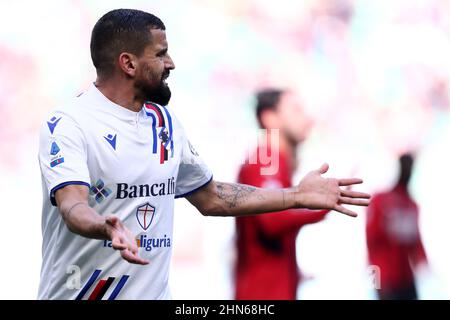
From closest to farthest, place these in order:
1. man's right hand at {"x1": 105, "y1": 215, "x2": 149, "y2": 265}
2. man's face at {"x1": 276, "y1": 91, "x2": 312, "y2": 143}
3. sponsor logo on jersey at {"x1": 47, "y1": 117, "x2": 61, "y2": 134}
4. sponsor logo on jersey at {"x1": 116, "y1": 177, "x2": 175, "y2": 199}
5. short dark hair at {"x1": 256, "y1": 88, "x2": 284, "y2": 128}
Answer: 1. man's right hand at {"x1": 105, "y1": 215, "x2": 149, "y2": 265}
2. sponsor logo on jersey at {"x1": 47, "y1": 117, "x2": 61, "y2": 134}
3. sponsor logo on jersey at {"x1": 116, "y1": 177, "x2": 175, "y2": 199}
4. short dark hair at {"x1": 256, "y1": 88, "x2": 284, "y2": 128}
5. man's face at {"x1": 276, "y1": 91, "x2": 312, "y2": 143}

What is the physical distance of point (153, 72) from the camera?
188 inches

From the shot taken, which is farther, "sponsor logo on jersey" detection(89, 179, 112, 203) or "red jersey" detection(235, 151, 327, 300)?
"red jersey" detection(235, 151, 327, 300)

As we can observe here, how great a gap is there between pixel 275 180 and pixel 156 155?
188cm

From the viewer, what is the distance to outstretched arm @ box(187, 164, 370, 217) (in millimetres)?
4988

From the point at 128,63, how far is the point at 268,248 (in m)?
2.25

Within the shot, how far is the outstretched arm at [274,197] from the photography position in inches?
196

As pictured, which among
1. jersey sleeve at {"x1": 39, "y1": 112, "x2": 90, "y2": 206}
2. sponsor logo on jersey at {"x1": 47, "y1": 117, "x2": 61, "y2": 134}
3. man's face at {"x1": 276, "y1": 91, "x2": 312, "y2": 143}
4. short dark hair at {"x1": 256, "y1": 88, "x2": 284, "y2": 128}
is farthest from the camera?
man's face at {"x1": 276, "y1": 91, "x2": 312, "y2": 143}

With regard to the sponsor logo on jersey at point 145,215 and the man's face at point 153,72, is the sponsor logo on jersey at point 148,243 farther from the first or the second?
the man's face at point 153,72

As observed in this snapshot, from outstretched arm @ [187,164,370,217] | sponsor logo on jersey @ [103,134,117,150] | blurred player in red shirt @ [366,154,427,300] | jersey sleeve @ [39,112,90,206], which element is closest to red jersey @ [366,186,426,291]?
blurred player in red shirt @ [366,154,427,300]

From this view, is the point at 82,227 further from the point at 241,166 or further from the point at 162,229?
the point at 241,166

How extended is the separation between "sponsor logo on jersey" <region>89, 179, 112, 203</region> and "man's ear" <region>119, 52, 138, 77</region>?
0.56 meters

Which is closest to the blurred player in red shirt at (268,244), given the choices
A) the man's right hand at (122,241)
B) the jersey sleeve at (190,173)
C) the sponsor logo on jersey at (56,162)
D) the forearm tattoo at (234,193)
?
the forearm tattoo at (234,193)

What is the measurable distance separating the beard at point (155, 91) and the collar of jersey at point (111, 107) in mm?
120

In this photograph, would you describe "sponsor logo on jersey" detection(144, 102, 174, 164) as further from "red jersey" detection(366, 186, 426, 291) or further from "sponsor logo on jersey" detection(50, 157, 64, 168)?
"red jersey" detection(366, 186, 426, 291)
